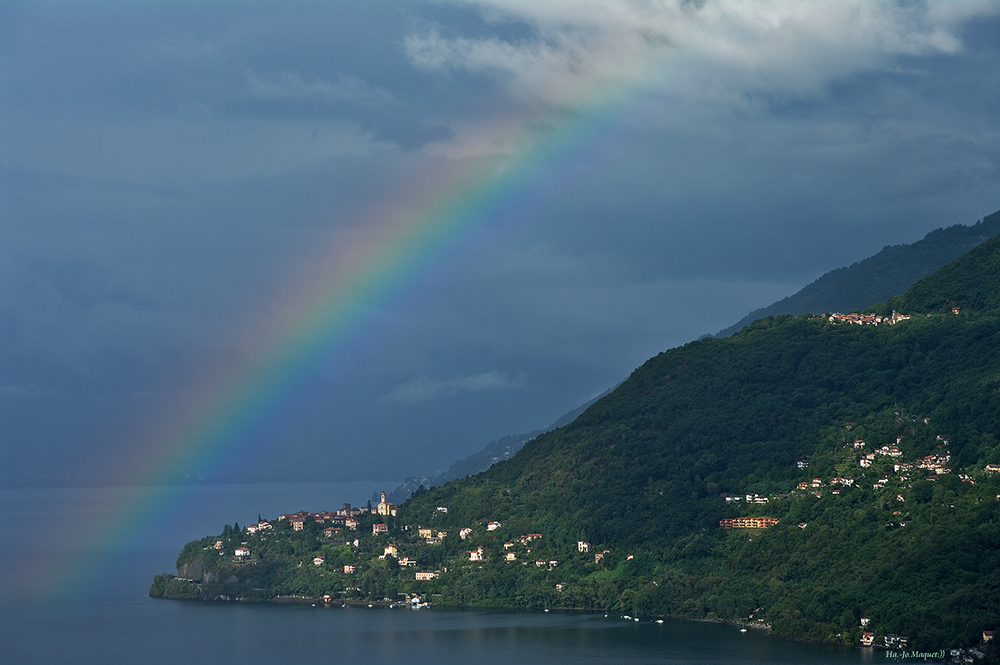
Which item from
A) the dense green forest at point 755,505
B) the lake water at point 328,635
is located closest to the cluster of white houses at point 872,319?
the dense green forest at point 755,505

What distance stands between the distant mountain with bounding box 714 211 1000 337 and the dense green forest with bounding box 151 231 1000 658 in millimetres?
47450

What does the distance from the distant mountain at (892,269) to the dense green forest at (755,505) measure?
1868 inches

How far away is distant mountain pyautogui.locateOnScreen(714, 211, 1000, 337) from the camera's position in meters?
156

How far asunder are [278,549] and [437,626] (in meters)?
27.5

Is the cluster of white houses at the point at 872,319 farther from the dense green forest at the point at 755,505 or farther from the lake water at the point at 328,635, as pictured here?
the lake water at the point at 328,635

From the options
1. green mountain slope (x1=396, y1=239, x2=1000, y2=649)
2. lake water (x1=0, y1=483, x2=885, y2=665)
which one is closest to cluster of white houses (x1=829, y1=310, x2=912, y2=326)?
green mountain slope (x1=396, y1=239, x2=1000, y2=649)

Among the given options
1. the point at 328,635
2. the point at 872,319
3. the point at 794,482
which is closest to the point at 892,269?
the point at 872,319

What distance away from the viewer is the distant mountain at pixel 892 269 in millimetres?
156375

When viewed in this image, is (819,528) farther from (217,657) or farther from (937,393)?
(217,657)

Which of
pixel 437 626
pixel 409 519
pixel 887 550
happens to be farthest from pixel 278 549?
pixel 887 550

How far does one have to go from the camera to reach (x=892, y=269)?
165 m

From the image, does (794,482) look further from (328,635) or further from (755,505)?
(328,635)

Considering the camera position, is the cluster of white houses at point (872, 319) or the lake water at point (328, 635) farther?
the cluster of white houses at point (872, 319)

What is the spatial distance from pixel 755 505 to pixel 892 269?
291 feet
